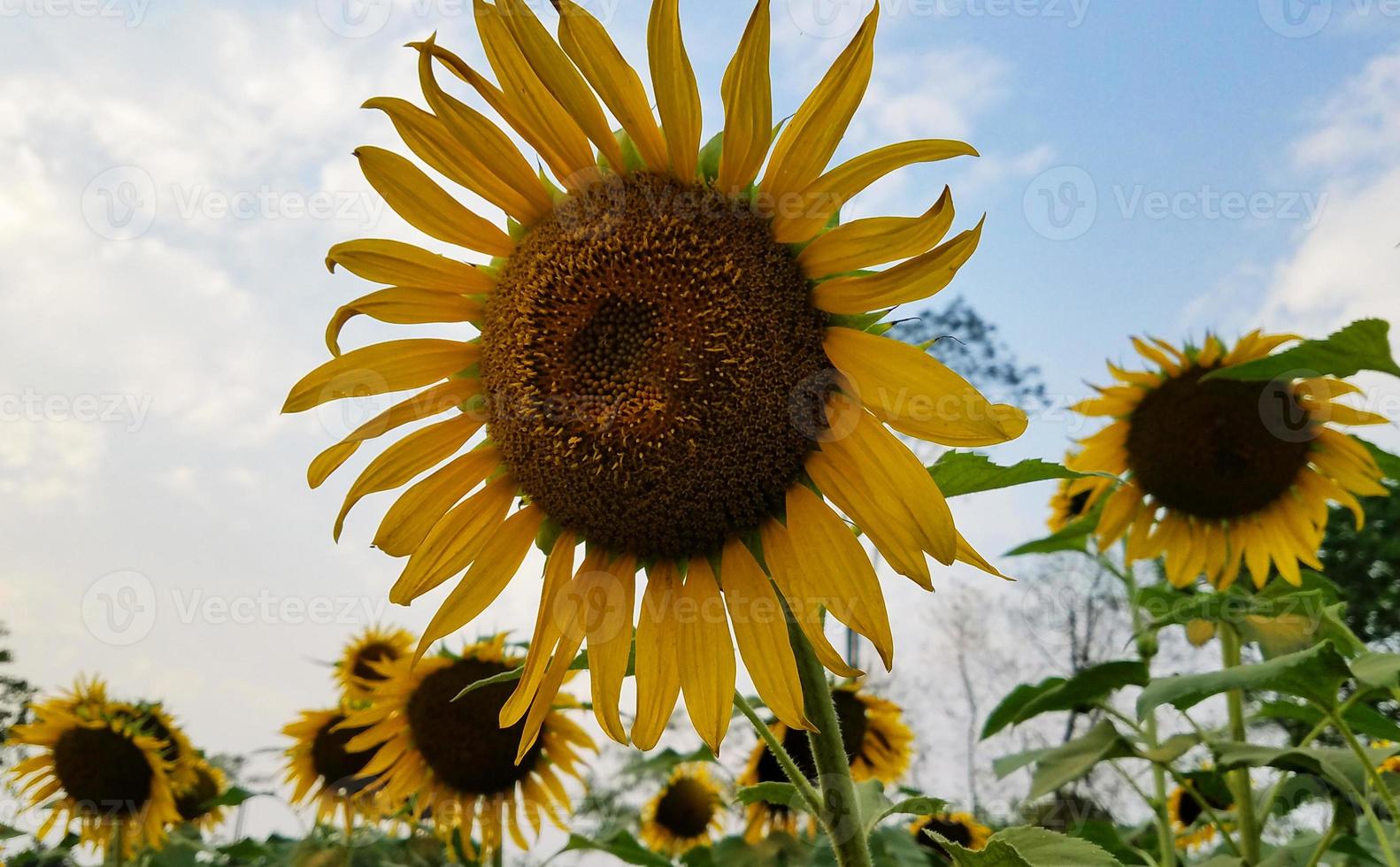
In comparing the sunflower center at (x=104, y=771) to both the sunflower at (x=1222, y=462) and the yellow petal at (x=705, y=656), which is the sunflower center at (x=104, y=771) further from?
the sunflower at (x=1222, y=462)

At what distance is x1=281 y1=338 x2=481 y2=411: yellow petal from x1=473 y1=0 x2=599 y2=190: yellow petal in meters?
0.35

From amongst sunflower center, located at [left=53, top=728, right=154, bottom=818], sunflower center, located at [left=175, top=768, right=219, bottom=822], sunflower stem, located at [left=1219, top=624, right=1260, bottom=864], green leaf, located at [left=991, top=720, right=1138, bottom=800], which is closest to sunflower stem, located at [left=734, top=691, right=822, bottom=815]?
green leaf, located at [left=991, top=720, right=1138, bottom=800]

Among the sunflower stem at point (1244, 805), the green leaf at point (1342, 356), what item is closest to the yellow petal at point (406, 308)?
the green leaf at point (1342, 356)

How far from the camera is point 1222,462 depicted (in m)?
3.44

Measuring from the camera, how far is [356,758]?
3719 mm

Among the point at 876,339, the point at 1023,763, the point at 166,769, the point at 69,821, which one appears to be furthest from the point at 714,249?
the point at 69,821

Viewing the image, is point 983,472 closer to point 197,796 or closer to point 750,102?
point 750,102

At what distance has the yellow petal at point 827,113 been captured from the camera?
1346mm

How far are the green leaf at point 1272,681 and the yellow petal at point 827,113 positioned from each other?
121cm

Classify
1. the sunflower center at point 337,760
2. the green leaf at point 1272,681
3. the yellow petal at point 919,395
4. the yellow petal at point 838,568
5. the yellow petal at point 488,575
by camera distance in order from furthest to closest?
the sunflower center at point 337,760 < the green leaf at point 1272,681 < the yellow petal at point 488,575 < the yellow petal at point 838,568 < the yellow petal at point 919,395

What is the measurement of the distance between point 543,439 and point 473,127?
503mm

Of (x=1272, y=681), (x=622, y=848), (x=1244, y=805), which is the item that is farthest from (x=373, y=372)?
(x=1244, y=805)

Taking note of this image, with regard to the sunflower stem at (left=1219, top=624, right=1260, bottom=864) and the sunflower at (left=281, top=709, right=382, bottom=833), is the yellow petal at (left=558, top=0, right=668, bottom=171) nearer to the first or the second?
the sunflower stem at (left=1219, top=624, right=1260, bottom=864)

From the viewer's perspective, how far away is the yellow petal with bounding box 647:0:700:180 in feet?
4.58
